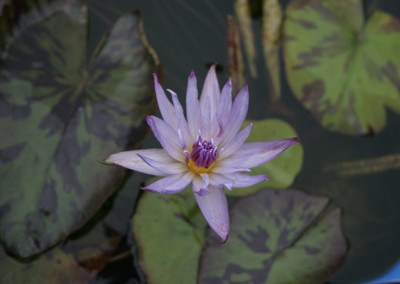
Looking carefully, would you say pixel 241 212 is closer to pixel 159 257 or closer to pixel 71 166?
pixel 159 257

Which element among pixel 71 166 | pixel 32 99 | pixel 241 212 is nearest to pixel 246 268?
pixel 241 212

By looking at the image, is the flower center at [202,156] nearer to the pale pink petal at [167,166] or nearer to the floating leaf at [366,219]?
the pale pink petal at [167,166]

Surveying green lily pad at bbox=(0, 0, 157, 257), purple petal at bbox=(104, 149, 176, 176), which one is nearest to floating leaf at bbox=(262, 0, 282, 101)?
green lily pad at bbox=(0, 0, 157, 257)

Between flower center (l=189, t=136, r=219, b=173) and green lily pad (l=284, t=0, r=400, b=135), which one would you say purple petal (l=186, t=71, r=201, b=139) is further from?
green lily pad (l=284, t=0, r=400, b=135)

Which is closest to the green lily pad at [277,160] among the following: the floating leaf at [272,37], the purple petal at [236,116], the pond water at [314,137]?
the pond water at [314,137]

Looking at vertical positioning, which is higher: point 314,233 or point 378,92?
point 378,92

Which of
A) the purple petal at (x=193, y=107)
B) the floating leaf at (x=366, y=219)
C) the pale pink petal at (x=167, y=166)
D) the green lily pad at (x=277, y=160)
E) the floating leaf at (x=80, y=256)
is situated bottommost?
the floating leaf at (x=366, y=219)

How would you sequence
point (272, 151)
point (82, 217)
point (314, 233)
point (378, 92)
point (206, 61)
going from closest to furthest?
1. point (272, 151)
2. point (82, 217)
3. point (314, 233)
4. point (378, 92)
5. point (206, 61)

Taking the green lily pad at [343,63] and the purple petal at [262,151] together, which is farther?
the green lily pad at [343,63]
